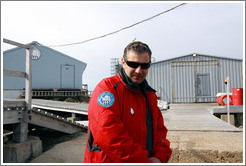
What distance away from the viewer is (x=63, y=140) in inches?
219

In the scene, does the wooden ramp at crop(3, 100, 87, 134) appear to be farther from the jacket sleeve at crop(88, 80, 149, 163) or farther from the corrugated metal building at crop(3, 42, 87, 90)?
the corrugated metal building at crop(3, 42, 87, 90)

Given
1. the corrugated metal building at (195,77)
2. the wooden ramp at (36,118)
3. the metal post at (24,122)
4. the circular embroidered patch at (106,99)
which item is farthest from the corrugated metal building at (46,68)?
the circular embroidered patch at (106,99)

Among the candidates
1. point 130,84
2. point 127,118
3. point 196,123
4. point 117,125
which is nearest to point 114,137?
point 117,125

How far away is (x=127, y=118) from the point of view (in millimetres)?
1690

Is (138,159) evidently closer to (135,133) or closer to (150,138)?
(135,133)

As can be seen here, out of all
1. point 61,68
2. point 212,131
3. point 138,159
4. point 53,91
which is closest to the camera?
point 138,159

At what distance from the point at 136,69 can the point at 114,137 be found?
584 mm

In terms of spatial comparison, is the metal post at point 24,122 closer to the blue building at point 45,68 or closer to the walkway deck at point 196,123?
the walkway deck at point 196,123

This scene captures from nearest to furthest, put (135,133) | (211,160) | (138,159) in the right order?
1. (138,159)
2. (135,133)
3. (211,160)

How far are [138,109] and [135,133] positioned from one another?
0.20 metres

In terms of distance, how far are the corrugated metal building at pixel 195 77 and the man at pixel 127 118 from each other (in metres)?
16.8

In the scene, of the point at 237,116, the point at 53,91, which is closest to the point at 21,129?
the point at 237,116

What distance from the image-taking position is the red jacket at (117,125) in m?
1.57

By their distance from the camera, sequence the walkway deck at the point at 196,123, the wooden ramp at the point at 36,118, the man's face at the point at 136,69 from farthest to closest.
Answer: the walkway deck at the point at 196,123, the wooden ramp at the point at 36,118, the man's face at the point at 136,69
